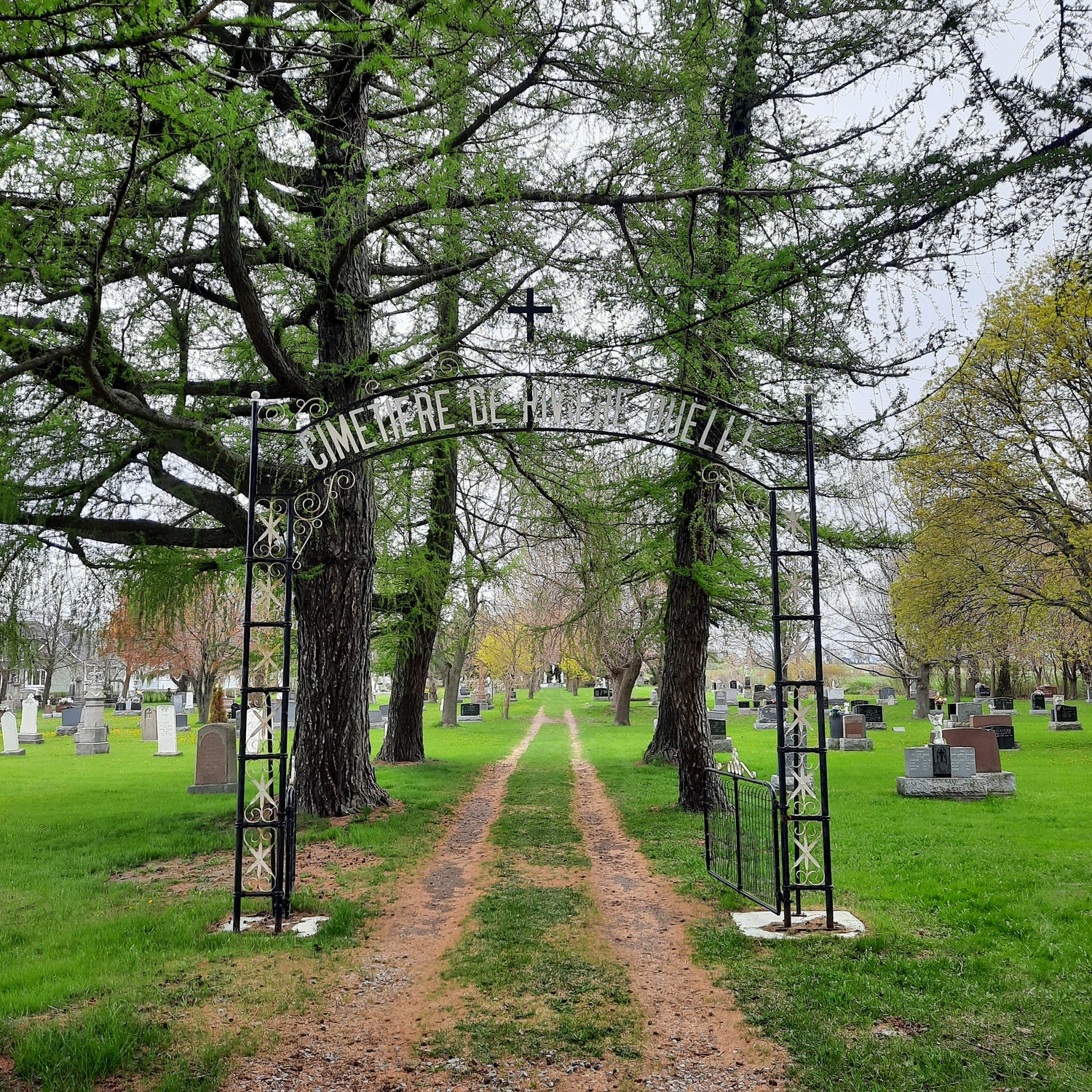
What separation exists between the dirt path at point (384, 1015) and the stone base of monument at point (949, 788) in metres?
8.11

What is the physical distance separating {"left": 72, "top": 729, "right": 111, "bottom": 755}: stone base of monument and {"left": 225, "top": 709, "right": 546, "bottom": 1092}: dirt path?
17723mm

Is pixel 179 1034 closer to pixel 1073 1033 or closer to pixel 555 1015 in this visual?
pixel 555 1015

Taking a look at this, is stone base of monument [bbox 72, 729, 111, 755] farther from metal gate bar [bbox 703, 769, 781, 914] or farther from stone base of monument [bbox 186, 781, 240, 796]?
metal gate bar [bbox 703, 769, 781, 914]

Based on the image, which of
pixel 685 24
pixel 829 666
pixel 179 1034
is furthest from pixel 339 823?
pixel 829 666

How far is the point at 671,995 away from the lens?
204 inches

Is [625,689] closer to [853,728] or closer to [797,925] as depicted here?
[853,728]

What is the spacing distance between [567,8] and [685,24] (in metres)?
1.25

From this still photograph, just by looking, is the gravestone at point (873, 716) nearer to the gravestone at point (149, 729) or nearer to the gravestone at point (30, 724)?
the gravestone at point (149, 729)

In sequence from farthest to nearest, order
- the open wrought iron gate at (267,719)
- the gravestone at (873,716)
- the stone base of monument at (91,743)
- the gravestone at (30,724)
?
the gravestone at (873,716) < the gravestone at (30,724) < the stone base of monument at (91,743) < the open wrought iron gate at (267,719)

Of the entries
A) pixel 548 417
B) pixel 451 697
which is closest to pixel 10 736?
pixel 451 697

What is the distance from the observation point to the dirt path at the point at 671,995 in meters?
4.10

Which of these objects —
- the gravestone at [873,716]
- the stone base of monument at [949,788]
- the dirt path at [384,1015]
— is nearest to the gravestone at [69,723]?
the dirt path at [384,1015]

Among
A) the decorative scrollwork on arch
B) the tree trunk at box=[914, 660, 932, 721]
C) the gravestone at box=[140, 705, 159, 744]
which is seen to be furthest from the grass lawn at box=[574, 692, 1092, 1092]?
the tree trunk at box=[914, 660, 932, 721]

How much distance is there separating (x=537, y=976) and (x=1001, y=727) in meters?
18.5
